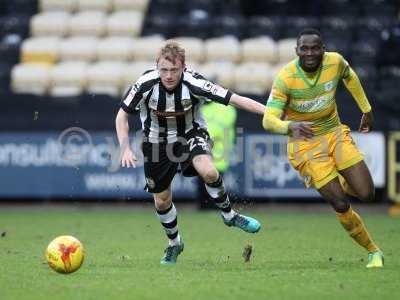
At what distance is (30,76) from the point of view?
21359mm

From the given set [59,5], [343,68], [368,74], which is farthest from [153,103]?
[59,5]

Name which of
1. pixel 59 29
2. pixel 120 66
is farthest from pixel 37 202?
pixel 59 29

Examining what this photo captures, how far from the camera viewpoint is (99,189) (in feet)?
60.5

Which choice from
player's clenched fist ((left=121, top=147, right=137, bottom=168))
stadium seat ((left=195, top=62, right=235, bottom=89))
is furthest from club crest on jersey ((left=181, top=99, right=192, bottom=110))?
stadium seat ((left=195, top=62, right=235, bottom=89))

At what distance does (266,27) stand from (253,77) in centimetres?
167

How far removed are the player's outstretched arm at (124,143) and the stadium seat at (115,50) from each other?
37.6ft

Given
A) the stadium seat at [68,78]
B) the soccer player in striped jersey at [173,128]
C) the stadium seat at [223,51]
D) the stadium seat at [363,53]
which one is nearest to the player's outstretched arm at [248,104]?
the soccer player in striped jersey at [173,128]

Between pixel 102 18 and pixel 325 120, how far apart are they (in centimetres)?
1321

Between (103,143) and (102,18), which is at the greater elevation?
(102,18)

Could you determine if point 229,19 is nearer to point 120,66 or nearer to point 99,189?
point 120,66

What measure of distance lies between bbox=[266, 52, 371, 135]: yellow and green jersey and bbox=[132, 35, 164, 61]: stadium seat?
37.8 feet

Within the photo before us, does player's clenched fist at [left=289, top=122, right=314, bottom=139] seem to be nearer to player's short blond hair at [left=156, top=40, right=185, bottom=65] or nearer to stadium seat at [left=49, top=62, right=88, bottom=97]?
player's short blond hair at [left=156, top=40, right=185, bottom=65]

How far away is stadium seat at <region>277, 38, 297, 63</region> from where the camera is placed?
21.2 meters

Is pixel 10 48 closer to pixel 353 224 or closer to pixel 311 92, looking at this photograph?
pixel 311 92
